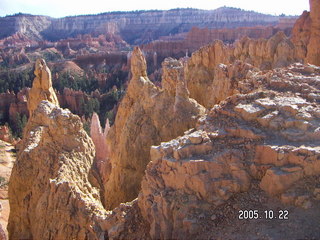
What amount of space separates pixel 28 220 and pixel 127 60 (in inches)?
1959

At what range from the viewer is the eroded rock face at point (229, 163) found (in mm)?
3912

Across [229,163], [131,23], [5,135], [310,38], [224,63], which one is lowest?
[5,135]

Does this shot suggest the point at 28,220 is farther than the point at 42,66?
No

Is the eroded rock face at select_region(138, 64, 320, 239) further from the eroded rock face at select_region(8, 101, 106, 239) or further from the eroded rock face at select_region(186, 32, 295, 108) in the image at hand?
the eroded rock face at select_region(186, 32, 295, 108)

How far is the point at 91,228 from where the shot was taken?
4984 mm

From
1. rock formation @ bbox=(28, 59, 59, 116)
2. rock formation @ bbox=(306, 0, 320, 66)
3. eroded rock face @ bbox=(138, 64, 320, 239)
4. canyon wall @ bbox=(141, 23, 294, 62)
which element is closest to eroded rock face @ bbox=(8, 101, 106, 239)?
eroded rock face @ bbox=(138, 64, 320, 239)

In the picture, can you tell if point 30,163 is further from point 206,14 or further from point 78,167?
point 206,14

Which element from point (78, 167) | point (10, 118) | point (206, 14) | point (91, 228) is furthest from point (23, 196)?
point (206, 14)

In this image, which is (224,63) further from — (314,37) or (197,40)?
(197,40)

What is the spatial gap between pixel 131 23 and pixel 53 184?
4401 inches

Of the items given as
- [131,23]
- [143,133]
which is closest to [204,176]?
[143,133]
